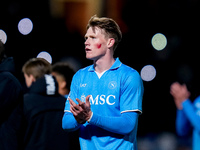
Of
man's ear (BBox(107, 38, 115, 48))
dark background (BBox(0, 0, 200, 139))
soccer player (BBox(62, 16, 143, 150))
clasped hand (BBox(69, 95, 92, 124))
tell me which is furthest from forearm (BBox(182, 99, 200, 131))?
dark background (BBox(0, 0, 200, 139))

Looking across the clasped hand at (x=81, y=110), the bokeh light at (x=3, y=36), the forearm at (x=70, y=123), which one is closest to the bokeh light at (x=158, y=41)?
the bokeh light at (x=3, y=36)

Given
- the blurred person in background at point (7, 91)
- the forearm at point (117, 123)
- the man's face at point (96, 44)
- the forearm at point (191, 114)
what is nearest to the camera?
the forearm at point (117, 123)

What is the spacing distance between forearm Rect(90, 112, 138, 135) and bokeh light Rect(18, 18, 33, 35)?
5.74 metres

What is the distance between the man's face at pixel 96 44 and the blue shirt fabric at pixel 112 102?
195 mm

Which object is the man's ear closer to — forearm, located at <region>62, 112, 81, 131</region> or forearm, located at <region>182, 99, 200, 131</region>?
forearm, located at <region>62, 112, 81, 131</region>

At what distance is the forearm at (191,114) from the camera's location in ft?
15.5

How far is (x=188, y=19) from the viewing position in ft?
32.8

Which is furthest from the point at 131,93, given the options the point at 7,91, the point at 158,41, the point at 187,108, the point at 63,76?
the point at 158,41

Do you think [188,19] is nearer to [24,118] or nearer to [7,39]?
[7,39]

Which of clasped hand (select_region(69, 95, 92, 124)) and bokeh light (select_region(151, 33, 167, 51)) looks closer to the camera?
clasped hand (select_region(69, 95, 92, 124))

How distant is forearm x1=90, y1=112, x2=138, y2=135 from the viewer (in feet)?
10.0

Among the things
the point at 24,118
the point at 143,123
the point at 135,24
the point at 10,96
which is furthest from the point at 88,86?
the point at 135,24

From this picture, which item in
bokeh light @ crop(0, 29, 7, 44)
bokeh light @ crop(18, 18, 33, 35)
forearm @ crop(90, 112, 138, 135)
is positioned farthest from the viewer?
bokeh light @ crop(18, 18, 33, 35)

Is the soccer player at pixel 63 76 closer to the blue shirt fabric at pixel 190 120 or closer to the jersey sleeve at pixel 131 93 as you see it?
the blue shirt fabric at pixel 190 120
